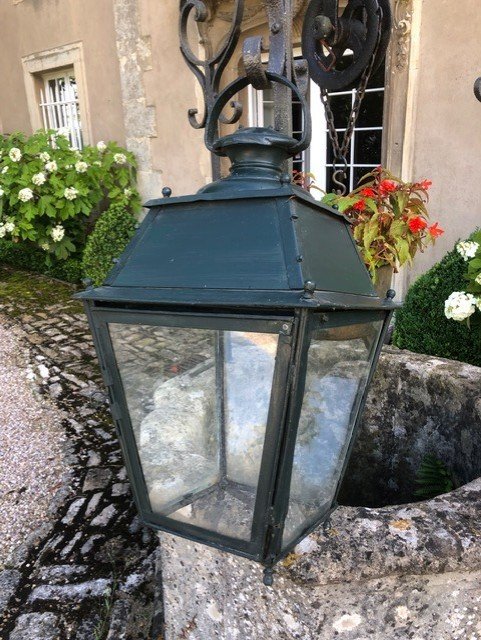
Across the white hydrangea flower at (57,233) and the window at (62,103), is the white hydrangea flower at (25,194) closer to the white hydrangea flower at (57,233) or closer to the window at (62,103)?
the white hydrangea flower at (57,233)

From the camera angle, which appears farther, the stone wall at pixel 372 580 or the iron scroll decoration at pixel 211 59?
the iron scroll decoration at pixel 211 59

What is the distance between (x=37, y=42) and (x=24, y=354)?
5145mm

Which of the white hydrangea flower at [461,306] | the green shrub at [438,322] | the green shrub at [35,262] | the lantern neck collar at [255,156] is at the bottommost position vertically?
the green shrub at [35,262]

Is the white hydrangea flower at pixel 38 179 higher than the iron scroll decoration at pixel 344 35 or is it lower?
lower

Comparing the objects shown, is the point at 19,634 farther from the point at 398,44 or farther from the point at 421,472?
the point at 398,44

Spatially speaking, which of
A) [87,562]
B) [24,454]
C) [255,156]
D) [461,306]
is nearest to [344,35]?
[255,156]

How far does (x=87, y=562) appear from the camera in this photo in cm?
193

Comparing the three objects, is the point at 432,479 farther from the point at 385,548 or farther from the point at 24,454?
the point at 24,454

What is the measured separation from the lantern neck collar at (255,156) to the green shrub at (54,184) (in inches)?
191

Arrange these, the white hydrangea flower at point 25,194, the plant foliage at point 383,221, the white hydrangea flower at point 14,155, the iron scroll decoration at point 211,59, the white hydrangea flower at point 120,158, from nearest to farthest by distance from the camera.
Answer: the iron scroll decoration at point 211,59
the plant foliage at point 383,221
the white hydrangea flower at point 25,194
the white hydrangea flower at point 14,155
the white hydrangea flower at point 120,158

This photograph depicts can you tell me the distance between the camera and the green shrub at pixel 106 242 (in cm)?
524

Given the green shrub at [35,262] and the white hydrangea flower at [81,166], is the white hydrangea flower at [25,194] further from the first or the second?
the green shrub at [35,262]

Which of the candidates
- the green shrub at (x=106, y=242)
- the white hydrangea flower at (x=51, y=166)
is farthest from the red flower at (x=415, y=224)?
the white hydrangea flower at (x=51, y=166)

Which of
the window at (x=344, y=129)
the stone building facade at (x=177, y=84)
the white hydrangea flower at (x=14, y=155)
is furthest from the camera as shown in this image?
the white hydrangea flower at (x=14, y=155)
